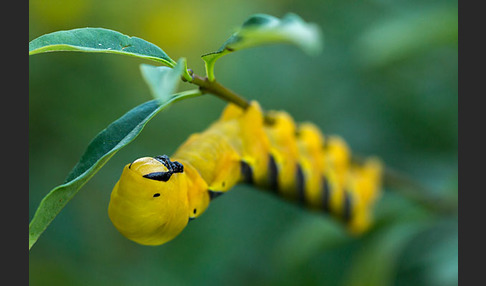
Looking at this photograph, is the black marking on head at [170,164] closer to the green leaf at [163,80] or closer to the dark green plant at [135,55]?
the dark green plant at [135,55]

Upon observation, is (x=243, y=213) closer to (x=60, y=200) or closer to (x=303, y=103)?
(x=303, y=103)

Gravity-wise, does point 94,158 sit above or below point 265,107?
below

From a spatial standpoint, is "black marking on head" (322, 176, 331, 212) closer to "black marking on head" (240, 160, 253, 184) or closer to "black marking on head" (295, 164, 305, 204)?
"black marking on head" (295, 164, 305, 204)

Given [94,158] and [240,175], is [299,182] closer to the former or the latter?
[240,175]

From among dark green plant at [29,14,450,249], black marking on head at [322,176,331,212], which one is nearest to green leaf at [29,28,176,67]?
dark green plant at [29,14,450,249]

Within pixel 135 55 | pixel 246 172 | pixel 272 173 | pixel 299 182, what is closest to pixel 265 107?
pixel 299 182

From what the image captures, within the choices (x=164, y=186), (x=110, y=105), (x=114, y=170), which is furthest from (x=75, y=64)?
(x=164, y=186)

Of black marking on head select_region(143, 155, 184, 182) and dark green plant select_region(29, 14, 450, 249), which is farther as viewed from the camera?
black marking on head select_region(143, 155, 184, 182)
